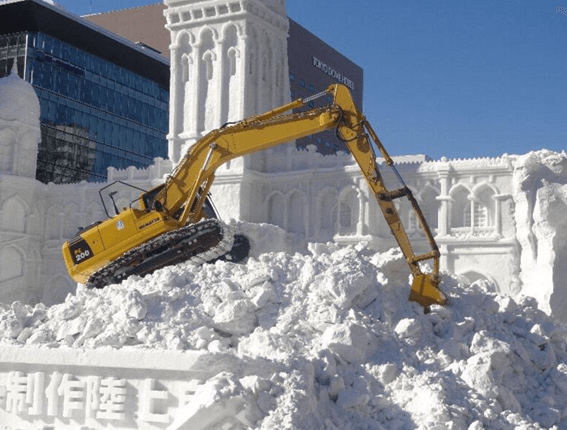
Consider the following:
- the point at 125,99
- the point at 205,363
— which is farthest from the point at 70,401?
the point at 125,99

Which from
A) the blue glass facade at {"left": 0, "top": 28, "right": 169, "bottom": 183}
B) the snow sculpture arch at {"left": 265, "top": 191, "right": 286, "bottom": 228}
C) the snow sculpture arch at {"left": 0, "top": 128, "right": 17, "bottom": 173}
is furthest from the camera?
the blue glass facade at {"left": 0, "top": 28, "right": 169, "bottom": 183}

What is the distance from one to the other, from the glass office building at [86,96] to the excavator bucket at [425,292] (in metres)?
46.3

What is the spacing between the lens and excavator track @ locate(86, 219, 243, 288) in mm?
22547

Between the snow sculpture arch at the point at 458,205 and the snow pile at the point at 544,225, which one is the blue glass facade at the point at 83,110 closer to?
the snow sculpture arch at the point at 458,205

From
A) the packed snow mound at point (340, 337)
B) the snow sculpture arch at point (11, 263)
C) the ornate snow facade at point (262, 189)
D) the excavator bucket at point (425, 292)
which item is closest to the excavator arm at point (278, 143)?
the excavator bucket at point (425, 292)

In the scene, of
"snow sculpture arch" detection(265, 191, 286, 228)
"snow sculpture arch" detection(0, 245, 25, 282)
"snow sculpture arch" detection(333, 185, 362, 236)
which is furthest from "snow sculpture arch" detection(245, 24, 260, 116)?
"snow sculpture arch" detection(0, 245, 25, 282)

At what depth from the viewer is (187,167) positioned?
23062 millimetres

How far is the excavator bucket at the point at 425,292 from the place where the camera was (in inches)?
693

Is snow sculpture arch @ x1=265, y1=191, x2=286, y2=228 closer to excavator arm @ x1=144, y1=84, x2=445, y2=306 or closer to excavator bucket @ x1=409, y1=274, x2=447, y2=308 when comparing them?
excavator arm @ x1=144, y1=84, x2=445, y2=306

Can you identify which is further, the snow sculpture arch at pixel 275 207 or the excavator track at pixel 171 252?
the snow sculpture arch at pixel 275 207

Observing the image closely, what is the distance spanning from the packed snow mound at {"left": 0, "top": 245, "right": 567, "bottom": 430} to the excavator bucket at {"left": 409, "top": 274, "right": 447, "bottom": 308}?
0.72 ft

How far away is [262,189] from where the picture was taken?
38719mm

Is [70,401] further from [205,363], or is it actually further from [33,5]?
[33,5]

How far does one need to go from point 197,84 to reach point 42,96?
2445 centimetres
